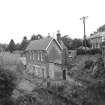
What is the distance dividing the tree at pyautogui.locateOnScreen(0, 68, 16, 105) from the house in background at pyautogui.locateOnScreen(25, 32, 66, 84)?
10.5 meters

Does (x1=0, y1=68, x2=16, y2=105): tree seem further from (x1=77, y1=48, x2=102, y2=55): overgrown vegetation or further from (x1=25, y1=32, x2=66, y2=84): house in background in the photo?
(x1=77, y1=48, x2=102, y2=55): overgrown vegetation

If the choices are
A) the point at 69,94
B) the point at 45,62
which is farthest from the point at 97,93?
the point at 45,62

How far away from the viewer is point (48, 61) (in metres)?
25.6

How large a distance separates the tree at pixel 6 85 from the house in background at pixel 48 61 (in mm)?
10476

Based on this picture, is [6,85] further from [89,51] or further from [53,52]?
[89,51]

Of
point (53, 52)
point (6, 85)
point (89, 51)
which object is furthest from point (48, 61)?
point (6, 85)

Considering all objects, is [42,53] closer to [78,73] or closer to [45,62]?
[45,62]

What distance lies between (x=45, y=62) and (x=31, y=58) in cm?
666

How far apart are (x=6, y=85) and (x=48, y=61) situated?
12950mm

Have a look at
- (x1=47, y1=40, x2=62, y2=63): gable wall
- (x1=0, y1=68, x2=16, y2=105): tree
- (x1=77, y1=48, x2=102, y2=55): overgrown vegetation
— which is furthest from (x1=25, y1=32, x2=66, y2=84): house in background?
(x1=0, y1=68, x2=16, y2=105): tree

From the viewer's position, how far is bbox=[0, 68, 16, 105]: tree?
13.0m

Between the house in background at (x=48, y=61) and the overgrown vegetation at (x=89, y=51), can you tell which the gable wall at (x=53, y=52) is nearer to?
the house in background at (x=48, y=61)

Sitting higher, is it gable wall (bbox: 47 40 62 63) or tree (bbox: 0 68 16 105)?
gable wall (bbox: 47 40 62 63)

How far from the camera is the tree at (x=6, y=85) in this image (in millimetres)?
12953
